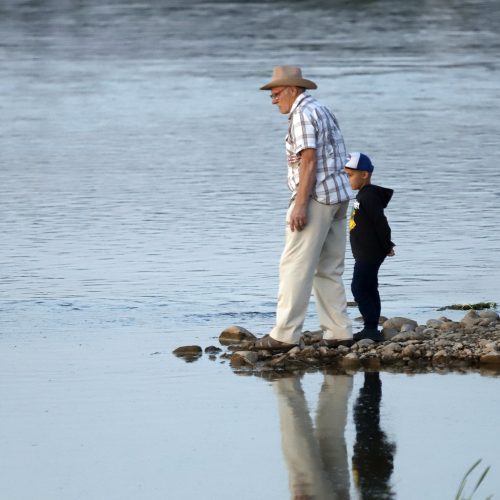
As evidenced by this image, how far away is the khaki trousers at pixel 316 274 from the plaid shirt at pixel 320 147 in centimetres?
8

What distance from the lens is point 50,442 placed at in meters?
7.33

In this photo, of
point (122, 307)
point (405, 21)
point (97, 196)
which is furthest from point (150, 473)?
point (405, 21)

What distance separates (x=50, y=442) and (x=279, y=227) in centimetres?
746

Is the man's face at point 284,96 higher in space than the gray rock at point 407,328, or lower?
higher

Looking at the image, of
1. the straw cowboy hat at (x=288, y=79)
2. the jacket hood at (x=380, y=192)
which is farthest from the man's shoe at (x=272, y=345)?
the straw cowboy hat at (x=288, y=79)

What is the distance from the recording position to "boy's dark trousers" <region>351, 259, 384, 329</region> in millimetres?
9734

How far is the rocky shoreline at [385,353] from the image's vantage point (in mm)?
8969

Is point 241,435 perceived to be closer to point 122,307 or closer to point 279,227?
point 122,307

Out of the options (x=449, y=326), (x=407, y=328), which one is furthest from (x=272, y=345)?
(x=449, y=326)

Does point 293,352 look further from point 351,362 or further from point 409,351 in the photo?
point 409,351

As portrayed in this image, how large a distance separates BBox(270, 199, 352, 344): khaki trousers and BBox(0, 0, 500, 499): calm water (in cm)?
59

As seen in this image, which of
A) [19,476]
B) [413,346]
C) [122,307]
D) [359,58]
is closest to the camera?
[19,476]

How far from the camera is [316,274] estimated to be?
31.3 feet

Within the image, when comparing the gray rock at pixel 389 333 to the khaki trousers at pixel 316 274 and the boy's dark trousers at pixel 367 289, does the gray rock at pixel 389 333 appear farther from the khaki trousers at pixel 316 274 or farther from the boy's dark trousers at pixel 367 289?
the khaki trousers at pixel 316 274
